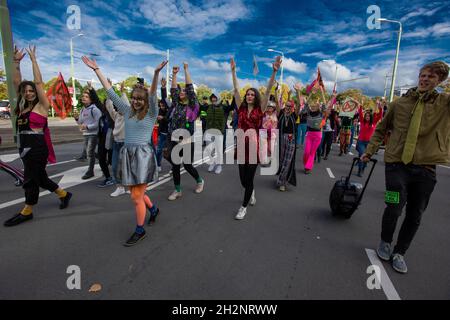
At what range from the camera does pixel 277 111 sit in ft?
17.1

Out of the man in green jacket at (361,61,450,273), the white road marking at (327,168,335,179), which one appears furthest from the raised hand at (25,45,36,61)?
the white road marking at (327,168,335,179)

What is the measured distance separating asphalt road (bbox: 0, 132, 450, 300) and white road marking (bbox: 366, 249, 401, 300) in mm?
14

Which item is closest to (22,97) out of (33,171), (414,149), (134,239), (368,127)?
(33,171)

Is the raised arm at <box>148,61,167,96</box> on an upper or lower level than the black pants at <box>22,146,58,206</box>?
upper

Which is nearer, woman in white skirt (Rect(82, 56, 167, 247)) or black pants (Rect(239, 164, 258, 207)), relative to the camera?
woman in white skirt (Rect(82, 56, 167, 247))

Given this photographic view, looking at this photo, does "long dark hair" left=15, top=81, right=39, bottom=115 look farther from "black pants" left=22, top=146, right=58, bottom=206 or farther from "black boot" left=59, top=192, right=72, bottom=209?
"black boot" left=59, top=192, right=72, bottom=209

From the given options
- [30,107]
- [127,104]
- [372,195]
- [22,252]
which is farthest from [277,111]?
[22,252]

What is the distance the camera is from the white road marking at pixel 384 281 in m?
2.25

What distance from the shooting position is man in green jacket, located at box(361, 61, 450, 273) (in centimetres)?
249

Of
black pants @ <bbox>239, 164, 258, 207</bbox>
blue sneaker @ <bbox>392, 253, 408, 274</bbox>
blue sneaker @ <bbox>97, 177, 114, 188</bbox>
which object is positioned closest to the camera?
blue sneaker @ <bbox>392, 253, 408, 274</bbox>

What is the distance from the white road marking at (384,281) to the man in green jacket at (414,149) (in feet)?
0.33

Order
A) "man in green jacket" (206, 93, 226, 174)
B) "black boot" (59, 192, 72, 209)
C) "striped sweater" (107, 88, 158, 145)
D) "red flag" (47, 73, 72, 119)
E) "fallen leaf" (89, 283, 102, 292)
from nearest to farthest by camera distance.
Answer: "fallen leaf" (89, 283, 102, 292) < "striped sweater" (107, 88, 158, 145) < "black boot" (59, 192, 72, 209) < "red flag" (47, 73, 72, 119) < "man in green jacket" (206, 93, 226, 174)

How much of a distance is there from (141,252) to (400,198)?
282cm

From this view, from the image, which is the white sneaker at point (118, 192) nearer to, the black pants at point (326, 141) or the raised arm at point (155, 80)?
the raised arm at point (155, 80)
